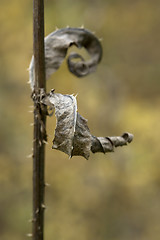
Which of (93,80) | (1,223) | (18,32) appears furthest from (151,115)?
(1,223)

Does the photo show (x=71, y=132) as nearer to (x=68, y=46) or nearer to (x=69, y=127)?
(x=69, y=127)

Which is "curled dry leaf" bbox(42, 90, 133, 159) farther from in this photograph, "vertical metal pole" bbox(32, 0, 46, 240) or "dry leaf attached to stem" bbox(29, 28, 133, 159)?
"vertical metal pole" bbox(32, 0, 46, 240)

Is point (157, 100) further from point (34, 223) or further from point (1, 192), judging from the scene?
point (34, 223)

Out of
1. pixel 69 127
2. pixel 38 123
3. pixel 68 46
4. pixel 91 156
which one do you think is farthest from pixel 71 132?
pixel 91 156

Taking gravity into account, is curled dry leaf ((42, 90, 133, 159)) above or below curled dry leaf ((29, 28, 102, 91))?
below

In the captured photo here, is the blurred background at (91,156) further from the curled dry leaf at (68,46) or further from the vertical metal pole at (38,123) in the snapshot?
the vertical metal pole at (38,123)

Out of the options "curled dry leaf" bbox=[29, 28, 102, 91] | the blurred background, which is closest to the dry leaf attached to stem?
"curled dry leaf" bbox=[29, 28, 102, 91]
